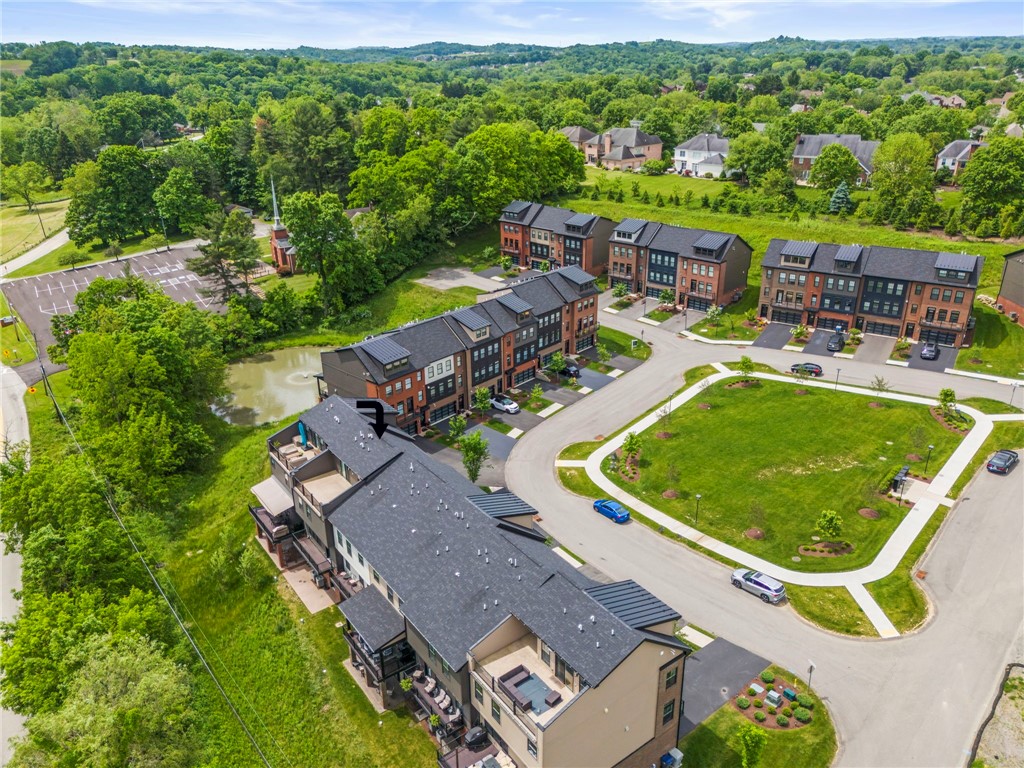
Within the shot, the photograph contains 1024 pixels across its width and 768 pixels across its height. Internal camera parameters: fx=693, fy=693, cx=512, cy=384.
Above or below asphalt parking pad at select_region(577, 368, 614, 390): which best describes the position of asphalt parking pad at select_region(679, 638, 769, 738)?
below

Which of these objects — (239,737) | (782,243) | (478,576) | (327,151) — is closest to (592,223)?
(782,243)

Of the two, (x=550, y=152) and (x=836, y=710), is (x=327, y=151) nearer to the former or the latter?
(x=550, y=152)

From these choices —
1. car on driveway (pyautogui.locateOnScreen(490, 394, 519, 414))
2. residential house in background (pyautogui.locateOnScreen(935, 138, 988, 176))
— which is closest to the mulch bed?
car on driveway (pyautogui.locateOnScreen(490, 394, 519, 414))

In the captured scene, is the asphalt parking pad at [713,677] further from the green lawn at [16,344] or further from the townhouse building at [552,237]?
the green lawn at [16,344]

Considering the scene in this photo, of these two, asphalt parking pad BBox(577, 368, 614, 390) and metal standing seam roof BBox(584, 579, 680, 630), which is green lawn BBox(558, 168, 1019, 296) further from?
metal standing seam roof BBox(584, 579, 680, 630)

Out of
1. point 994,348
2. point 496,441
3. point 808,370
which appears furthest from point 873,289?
point 496,441
